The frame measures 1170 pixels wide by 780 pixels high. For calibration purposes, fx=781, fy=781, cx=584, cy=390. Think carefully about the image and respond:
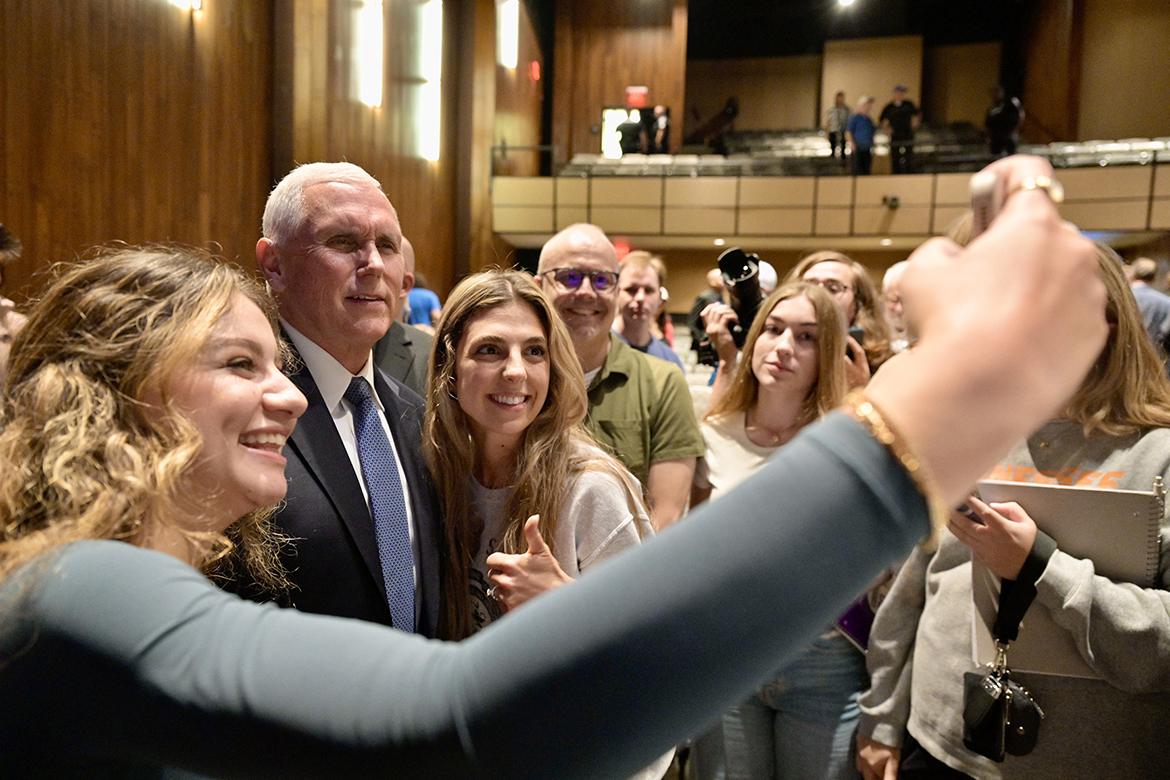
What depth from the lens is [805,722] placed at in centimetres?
198

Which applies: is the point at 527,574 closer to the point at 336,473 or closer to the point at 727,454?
the point at 336,473

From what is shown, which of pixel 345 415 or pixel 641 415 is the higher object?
pixel 345 415

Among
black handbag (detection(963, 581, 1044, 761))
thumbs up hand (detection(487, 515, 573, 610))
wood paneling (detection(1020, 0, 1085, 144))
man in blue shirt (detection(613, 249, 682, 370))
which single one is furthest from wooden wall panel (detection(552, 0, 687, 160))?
thumbs up hand (detection(487, 515, 573, 610))

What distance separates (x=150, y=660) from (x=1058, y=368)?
0.58 m

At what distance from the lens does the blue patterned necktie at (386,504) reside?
4.76ft

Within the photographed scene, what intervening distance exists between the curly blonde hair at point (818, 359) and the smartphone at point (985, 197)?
73.4 inches

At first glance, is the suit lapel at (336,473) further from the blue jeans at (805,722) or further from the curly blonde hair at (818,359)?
the curly blonde hair at (818,359)

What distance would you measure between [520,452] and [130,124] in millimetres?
4164

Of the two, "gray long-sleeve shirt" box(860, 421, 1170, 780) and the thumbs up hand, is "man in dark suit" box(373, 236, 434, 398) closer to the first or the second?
the thumbs up hand

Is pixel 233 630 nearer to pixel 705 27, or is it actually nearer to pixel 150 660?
pixel 150 660

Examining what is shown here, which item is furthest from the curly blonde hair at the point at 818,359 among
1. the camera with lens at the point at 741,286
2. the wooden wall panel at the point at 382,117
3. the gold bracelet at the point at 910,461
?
the wooden wall panel at the point at 382,117

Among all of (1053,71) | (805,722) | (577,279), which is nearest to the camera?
(805,722)

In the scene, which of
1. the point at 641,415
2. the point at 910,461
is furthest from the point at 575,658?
the point at 641,415

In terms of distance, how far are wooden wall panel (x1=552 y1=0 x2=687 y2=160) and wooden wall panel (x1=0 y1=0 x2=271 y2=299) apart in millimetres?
10451
